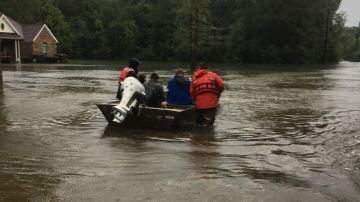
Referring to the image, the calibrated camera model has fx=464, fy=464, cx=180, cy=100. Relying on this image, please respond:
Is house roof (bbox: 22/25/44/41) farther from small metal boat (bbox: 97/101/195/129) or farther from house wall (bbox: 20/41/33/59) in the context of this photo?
small metal boat (bbox: 97/101/195/129)

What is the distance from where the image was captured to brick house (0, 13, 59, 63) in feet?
164

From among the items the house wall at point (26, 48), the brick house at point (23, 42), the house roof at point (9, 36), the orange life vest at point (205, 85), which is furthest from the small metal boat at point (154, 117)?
the house wall at point (26, 48)

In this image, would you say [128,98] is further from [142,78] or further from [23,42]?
[23,42]

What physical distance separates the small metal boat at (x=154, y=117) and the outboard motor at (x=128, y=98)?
30 centimetres

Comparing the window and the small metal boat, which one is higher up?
the window

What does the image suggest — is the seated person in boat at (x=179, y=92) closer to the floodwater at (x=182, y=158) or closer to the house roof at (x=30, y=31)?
the floodwater at (x=182, y=158)

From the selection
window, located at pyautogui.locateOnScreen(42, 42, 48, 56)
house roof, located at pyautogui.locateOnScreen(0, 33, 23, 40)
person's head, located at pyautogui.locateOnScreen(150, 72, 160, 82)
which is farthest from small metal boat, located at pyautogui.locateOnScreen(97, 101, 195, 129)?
window, located at pyautogui.locateOnScreen(42, 42, 48, 56)

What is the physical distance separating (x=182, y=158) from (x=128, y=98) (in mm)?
2550

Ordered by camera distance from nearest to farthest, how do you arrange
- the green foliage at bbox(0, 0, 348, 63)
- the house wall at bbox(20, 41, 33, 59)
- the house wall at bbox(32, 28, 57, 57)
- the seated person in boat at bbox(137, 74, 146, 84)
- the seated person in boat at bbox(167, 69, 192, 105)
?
the seated person in boat at bbox(137, 74, 146, 84) < the seated person in boat at bbox(167, 69, 192, 105) < the house wall at bbox(20, 41, 33, 59) < the house wall at bbox(32, 28, 57, 57) < the green foliage at bbox(0, 0, 348, 63)

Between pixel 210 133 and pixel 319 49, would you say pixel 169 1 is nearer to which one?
pixel 319 49

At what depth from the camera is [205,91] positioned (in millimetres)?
10562

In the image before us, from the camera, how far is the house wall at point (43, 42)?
182 feet

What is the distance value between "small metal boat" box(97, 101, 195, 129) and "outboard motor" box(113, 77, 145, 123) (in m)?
0.30

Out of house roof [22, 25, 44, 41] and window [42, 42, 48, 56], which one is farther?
window [42, 42, 48, 56]
